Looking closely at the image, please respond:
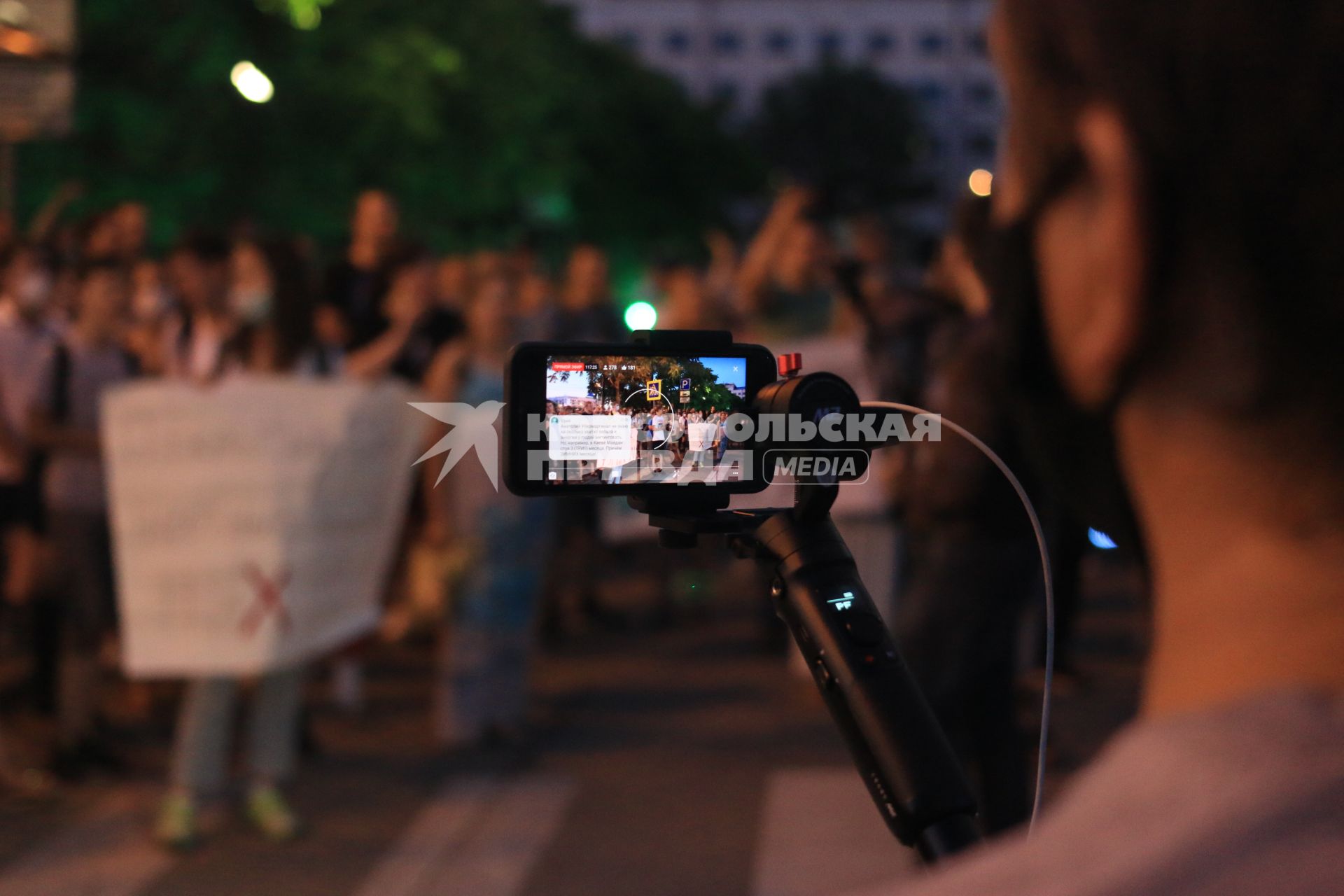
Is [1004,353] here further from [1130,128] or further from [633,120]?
[633,120]

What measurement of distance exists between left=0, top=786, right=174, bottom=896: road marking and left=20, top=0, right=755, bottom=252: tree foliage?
11801mm

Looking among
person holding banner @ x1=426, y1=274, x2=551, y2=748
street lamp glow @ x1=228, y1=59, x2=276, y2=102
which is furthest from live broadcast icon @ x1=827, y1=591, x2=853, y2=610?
person holding banner @ x1=426, y1=274, x2=551, y2=748

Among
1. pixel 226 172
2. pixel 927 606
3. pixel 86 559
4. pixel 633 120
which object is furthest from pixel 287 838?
pixel 633 120

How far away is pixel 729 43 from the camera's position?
101 metres

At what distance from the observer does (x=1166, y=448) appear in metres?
0.76

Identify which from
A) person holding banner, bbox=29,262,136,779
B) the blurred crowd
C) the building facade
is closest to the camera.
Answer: the blurred crowd

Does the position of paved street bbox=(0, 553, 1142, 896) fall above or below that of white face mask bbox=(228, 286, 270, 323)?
below

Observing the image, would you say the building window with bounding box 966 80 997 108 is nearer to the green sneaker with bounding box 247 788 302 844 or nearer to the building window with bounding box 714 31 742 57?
the green sneaker with bounding box 247 788 302 844

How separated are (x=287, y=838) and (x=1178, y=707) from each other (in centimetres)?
498

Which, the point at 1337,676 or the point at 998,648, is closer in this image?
Answer: the point at 1337,676

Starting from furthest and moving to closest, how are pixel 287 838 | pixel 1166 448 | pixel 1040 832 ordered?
pixel 287 838, pixel 1166 448, pixel 1040 832

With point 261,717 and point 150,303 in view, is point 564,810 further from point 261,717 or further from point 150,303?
point 150,303

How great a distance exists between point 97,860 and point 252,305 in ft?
6.56

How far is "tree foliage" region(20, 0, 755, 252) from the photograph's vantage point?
18.9m
